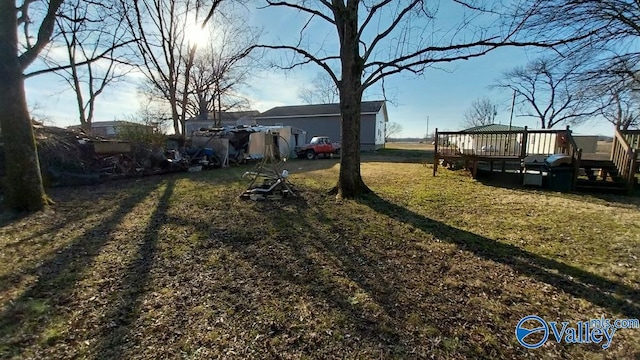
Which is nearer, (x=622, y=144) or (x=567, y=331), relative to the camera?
(x=567, y=331)

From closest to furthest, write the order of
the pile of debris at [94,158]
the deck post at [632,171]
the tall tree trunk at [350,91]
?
the tall tree trunk at [350,91] < the deck post at [632,171] < the pile of debris at [94,158]

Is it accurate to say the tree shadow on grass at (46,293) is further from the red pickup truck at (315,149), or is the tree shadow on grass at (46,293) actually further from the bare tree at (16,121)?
the red pickup truck at (315,149)

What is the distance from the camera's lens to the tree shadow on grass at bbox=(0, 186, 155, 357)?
223 cm

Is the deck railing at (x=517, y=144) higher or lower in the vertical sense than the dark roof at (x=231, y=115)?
lower

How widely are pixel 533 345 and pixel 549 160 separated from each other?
7.84 metres

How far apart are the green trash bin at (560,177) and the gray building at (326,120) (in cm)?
1753

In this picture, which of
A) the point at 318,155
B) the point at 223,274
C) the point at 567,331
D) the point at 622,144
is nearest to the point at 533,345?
the point at 567,331

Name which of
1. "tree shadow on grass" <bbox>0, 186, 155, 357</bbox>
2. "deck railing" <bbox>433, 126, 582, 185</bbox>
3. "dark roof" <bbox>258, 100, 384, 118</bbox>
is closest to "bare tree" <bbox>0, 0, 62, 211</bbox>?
"tree shadow on grass" <bbox>0, 186, 155, 357</bbox>

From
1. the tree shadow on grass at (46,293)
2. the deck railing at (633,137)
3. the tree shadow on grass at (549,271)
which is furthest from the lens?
the deck railing at (633,137)

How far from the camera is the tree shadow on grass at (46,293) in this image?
2232 mm

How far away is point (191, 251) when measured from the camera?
393 centimetres

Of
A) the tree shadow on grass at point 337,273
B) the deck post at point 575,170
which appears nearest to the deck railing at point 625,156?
the deck post at point 575,170

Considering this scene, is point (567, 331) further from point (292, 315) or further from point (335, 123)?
point (335, 123)

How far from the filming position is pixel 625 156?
783cm
